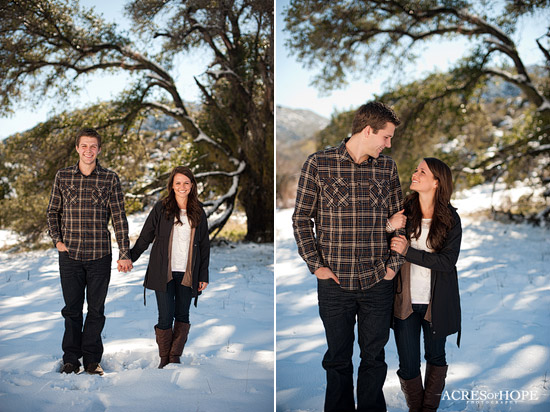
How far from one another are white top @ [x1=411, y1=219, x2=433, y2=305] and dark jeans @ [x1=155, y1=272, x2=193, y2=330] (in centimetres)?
114

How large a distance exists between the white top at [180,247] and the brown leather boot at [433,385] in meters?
1.25

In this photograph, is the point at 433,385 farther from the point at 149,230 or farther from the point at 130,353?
the point at 130,353

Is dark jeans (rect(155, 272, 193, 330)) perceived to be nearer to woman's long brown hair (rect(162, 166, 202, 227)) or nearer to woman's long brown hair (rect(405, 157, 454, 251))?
woman's long brown hair (rect(162, 166, 202, 227))

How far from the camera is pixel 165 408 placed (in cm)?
245

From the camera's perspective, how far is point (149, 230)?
253 centimetres

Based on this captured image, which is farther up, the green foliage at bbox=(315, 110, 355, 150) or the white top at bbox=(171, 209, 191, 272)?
the green foliage at bbox=(315, 110, 355, 150)

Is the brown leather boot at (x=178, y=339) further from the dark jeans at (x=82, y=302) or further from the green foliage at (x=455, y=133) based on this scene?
the green foliage at (x=455, y=133)

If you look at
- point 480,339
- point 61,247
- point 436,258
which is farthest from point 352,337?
point 480,339

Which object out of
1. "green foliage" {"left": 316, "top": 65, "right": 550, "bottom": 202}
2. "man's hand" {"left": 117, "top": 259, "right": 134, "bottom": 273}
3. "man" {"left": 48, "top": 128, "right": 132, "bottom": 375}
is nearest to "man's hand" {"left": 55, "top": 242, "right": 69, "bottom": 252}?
"man" {"left": 48, "top": 128, "right": 132, "bottom": 375}

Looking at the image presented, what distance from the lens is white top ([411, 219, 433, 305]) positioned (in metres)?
2.09

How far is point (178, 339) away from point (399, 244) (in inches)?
51.2

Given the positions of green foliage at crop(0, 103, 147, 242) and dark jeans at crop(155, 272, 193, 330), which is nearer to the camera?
dark jeans at crop(155, 272, 193, 330)

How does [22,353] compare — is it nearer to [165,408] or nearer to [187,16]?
[165,408]

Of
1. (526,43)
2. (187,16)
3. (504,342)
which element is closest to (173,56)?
(187,16)
